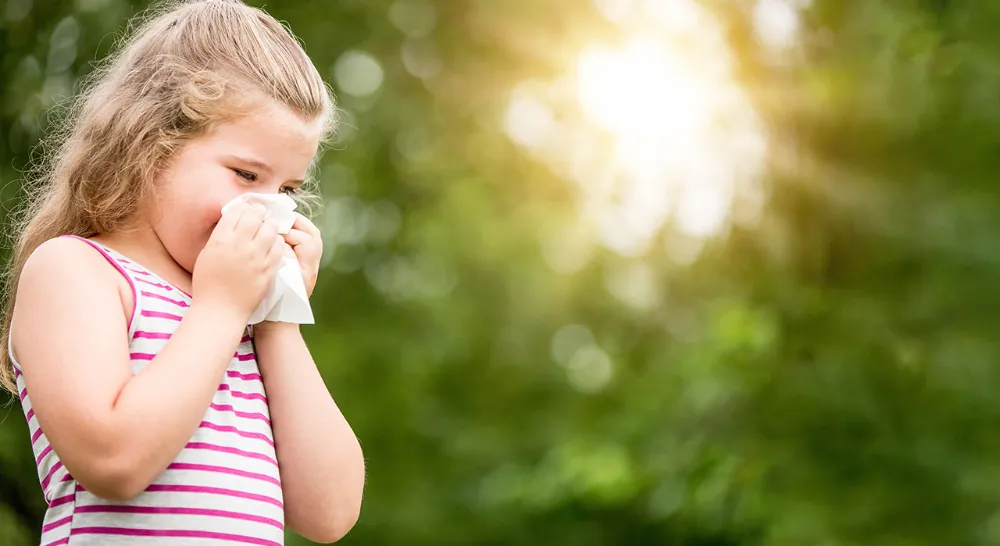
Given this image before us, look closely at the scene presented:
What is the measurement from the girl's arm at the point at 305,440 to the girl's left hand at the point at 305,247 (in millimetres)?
86

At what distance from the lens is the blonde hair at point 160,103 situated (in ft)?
4.76

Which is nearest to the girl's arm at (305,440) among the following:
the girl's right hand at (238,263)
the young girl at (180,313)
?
the young girl at (180,313)

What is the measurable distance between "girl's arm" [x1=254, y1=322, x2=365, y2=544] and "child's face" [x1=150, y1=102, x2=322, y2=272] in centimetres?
17

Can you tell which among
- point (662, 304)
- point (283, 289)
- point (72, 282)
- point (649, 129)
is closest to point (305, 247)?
point (283, 289)

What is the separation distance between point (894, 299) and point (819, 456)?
0.62 meters

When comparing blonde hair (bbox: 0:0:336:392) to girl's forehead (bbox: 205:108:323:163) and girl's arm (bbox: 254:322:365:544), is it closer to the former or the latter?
girl's forehead (bbox: 205:108:323:163)

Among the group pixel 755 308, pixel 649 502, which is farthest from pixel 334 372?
pixel 755 308

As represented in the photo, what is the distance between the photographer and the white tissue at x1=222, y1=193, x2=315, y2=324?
1.44 meters

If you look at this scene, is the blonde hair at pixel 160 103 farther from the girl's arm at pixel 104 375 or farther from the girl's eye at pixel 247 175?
the girl's arm at pixel 104 375

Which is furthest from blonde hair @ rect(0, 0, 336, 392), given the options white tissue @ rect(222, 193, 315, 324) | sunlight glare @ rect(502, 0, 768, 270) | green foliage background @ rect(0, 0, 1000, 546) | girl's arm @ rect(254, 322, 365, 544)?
sunlight glare @ rect(502, 0, 768, 270)

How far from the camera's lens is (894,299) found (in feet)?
12.5

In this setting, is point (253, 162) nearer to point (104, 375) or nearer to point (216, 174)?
point (216, 174)

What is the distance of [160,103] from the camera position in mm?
1494

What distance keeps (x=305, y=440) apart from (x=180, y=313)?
0.24 metres
